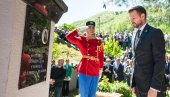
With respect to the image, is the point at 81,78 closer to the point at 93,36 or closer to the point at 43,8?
the point at 93,36

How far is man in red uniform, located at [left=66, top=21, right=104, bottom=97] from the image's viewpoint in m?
7.41

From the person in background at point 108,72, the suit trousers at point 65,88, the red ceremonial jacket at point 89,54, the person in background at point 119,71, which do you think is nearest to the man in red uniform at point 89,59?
the red ceremonial jacket at point 89,54

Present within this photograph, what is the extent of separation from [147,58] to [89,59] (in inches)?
131

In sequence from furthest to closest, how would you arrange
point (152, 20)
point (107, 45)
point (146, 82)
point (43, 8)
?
1. point (107, 45)
2. point (152, 20)
3. point (146, 82)
4. point (43, 8)

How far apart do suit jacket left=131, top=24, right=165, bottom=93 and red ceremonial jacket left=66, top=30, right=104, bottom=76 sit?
9.60 feet

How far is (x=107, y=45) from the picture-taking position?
106 feet

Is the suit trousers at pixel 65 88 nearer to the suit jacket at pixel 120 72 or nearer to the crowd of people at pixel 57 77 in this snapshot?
the crowd of people at pixel 57 77

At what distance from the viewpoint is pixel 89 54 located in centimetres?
762

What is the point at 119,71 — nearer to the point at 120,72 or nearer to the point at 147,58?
the point at 120,72

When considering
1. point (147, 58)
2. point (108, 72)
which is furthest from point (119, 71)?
point (147, 58)

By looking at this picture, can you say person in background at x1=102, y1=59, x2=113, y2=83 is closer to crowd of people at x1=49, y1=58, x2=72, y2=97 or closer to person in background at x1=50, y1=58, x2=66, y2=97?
crowd of people at x1=49, y1=58, x2=72, y2=97

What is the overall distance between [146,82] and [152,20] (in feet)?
36.8

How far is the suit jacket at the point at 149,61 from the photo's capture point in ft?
13.8

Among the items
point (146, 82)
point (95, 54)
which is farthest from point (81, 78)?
point (146, 82)
